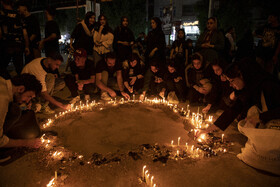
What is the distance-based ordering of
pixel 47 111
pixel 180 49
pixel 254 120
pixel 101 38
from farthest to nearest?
pixel 180 49, pixel 101 38, pixel 47 111, pixel 254 120

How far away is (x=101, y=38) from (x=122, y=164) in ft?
13.5

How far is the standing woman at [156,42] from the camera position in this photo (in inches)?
246

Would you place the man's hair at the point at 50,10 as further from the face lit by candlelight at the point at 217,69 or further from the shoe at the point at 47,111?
the face lit by candlelight at the point at 217,69

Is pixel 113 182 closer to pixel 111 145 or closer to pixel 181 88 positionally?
pixel 111 145

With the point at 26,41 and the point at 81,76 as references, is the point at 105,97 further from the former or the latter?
the point at 26,41

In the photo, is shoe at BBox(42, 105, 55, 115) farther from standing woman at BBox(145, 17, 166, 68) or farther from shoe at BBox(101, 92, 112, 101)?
standing woman at BBox(145, 17, 166, 68)

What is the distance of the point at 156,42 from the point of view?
6.34 metres

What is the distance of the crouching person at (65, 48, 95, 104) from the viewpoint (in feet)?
17.0

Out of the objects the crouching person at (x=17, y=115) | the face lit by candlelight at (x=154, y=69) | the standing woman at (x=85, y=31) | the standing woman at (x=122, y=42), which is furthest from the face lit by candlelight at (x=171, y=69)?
the crouching person at (x=17, y=115)

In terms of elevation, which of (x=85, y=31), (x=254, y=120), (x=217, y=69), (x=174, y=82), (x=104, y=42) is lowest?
(x=254, y=120)

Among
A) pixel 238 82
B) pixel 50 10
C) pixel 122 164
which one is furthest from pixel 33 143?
pixel 50 10

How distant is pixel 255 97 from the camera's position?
2959 millimetres

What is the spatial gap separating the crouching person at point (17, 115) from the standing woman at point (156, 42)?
13.3 feet

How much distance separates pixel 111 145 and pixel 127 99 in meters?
2.30
